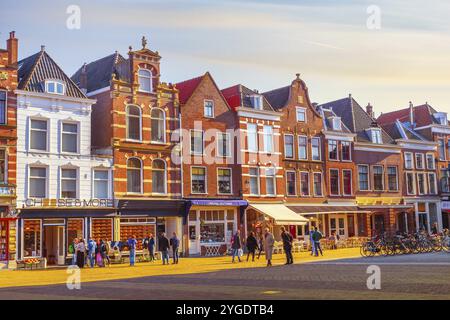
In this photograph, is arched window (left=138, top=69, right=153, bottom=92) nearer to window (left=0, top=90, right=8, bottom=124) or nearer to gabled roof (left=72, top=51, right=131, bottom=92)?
gabled roof (left=72, top=51, right=131, bottom=92)

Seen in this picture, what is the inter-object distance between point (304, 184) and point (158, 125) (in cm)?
1373

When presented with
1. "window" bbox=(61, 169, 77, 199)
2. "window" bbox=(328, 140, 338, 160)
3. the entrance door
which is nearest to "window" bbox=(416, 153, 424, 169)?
"window" bbox=(328, 140, 338, 160)

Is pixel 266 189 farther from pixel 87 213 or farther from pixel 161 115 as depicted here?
pixel 87 213

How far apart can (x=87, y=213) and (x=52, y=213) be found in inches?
83.3

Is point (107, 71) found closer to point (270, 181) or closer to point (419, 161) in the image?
point (270, 181)

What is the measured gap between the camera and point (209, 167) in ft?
134

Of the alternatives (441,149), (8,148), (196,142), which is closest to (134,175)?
(196,142)

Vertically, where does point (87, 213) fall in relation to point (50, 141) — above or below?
below

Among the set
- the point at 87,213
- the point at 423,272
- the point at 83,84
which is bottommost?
the point at 423,272

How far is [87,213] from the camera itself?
3425cm

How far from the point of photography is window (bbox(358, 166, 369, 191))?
50531 mm

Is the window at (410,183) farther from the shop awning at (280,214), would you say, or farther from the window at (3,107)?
the window at (3,107)

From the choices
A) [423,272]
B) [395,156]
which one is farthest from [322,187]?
[423,272]

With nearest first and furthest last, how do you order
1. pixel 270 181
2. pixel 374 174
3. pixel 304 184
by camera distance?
1. pixel 270 181
2. pixel 304 184
3. pixel 374 174
